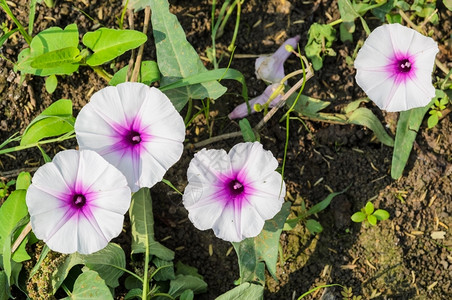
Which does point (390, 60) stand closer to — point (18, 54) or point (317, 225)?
point (317, 225)

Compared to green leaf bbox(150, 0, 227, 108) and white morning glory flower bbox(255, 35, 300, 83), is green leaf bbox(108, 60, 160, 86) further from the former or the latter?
white morning glory flower bbox(255, 35, 300, 83)

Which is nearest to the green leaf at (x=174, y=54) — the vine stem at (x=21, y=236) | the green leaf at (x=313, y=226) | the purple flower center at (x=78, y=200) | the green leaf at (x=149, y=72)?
the green leaf at (x=149, y=72)

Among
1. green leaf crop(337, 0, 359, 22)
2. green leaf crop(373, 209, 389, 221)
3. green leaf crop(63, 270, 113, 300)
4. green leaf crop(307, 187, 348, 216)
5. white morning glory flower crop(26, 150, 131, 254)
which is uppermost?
green leaf crop(337, 0, 359, 22)

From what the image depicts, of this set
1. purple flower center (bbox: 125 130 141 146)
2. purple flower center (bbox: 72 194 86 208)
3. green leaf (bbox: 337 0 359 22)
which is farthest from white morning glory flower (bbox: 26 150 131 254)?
green leaf (bbox: 337 0 359 22)

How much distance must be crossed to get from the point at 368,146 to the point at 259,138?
617 mm

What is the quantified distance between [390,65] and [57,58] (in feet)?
4.69

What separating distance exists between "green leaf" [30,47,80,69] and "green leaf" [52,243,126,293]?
32.2 inches

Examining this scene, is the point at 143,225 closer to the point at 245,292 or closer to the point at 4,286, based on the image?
the point at 245,292

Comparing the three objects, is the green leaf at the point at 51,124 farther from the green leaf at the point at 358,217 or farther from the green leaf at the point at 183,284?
the green leaf at the point at 358,217

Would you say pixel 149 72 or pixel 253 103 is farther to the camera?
pixel 253 103

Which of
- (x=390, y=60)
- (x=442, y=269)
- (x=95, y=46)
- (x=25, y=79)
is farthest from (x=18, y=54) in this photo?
(x=442, y=269)

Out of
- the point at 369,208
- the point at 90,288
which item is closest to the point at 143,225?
the point at 90,288

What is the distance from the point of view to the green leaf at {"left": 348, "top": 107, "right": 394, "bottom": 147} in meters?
2.73

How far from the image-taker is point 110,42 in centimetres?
250
